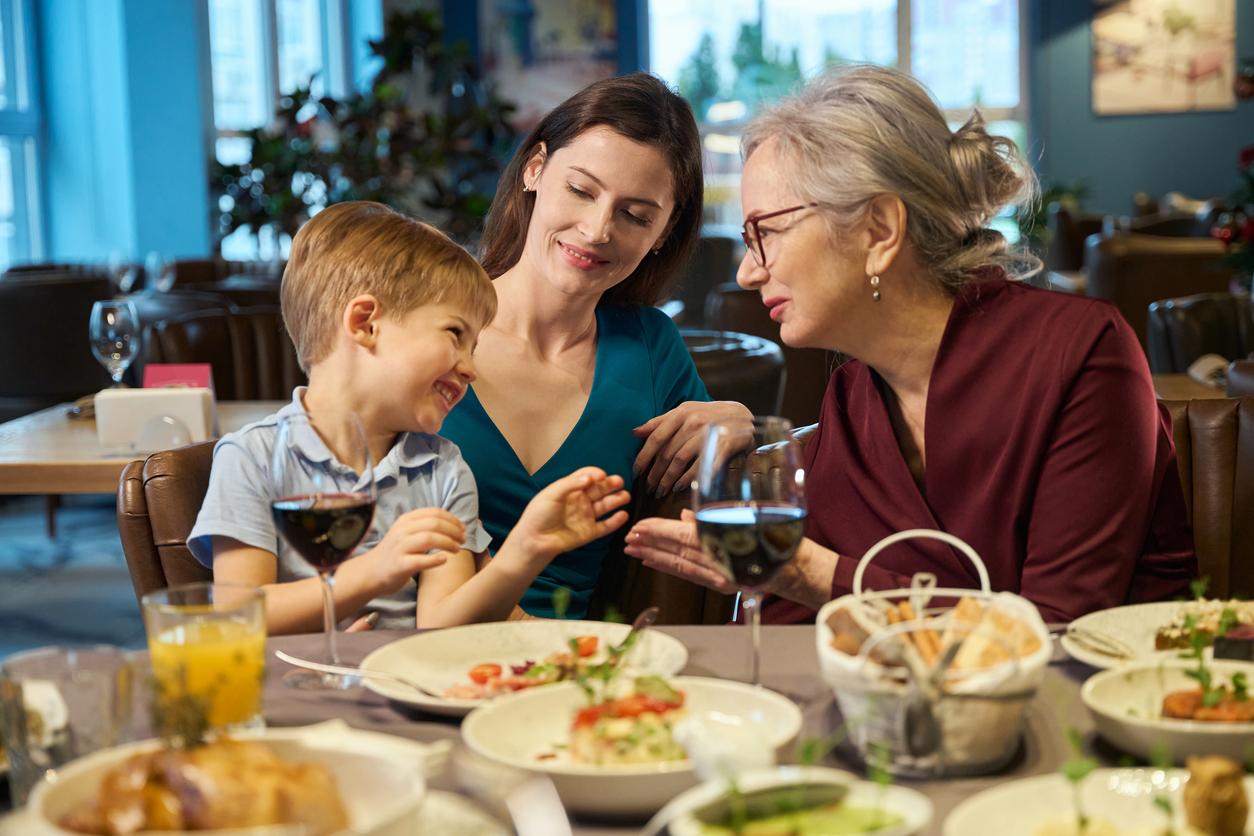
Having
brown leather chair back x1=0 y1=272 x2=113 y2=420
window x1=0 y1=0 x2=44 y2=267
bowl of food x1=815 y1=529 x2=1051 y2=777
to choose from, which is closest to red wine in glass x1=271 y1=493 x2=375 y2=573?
bowl of food x1=815 y1=529 x2=1051 y2=777

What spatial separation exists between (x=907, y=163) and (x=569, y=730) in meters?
0.98

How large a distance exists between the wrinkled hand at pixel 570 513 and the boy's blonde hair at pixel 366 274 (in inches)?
16.5

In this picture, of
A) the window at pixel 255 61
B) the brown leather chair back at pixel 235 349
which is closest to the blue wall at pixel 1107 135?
the window at pixel 255 61

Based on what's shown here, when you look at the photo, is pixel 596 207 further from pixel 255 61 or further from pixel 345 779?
pixel 255 61

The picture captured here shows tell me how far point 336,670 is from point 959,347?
90 cm

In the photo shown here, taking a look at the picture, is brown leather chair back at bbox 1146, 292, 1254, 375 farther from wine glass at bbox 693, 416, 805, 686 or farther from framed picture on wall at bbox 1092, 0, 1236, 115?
framed picture on wall at bbox 1092, 0, 1236, 115

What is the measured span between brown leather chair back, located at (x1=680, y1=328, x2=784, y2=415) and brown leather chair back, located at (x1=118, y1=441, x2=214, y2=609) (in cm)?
117

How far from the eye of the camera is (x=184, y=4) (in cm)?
786

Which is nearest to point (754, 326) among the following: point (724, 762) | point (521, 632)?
point (521, 632)

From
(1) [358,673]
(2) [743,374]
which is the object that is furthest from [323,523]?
(2) [743,374]

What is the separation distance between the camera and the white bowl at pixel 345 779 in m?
0.80

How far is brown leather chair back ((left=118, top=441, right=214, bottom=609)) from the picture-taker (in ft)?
5.59

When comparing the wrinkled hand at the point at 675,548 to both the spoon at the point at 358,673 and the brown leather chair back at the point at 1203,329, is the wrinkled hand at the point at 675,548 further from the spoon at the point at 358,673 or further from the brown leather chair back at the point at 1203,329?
the brown leather chair back at the point at 1203,329

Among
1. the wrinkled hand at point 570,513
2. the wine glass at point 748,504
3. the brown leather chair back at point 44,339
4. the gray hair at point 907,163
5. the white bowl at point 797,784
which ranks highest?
the gray hair at point 907,163
